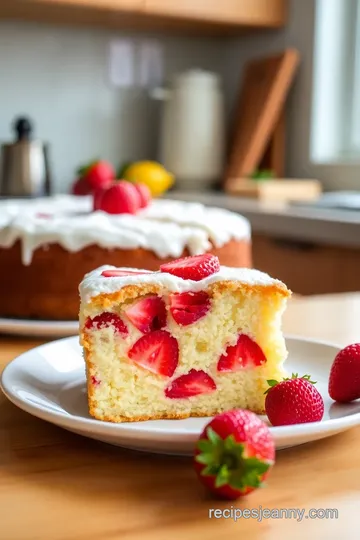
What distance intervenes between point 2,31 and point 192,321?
7.78ft

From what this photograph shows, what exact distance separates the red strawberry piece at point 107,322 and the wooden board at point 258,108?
6.74ft

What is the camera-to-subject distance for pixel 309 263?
2039 millimetres

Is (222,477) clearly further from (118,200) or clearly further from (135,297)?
(118,200)

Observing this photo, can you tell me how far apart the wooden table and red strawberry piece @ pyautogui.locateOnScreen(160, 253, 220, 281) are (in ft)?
0.56

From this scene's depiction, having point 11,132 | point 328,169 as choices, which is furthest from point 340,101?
point 11,132

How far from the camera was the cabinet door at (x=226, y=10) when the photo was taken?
265cm

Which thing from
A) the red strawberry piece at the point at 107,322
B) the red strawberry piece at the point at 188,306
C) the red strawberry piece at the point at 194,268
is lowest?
the red strawberry piece at the point at 107,322

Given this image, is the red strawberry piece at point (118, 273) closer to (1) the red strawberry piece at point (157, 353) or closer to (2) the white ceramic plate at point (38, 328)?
(1) the red strawberry piece at point (157, 353)

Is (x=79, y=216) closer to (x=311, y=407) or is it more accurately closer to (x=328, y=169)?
(x=311, y=407)

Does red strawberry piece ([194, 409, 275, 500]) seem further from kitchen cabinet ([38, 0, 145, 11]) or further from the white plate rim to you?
kitchen cabinet ([38, 0, 145, 11])

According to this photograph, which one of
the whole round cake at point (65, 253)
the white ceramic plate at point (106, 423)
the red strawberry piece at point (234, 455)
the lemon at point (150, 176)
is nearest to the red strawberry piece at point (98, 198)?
the whole round cake at point (65, 253)

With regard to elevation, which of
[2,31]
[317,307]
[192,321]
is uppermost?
[2,31]

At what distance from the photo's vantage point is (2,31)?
280 cm

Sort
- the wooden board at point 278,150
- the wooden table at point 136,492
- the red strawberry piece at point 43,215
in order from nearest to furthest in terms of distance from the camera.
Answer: the wooden table at point 136,492 → the red strawberry piece at point 43,215 → the wooden board at point 278,150
